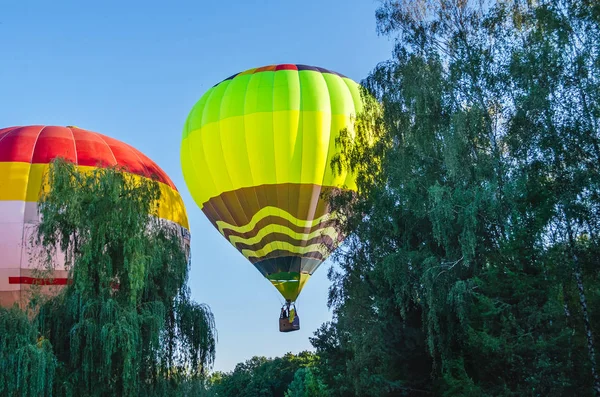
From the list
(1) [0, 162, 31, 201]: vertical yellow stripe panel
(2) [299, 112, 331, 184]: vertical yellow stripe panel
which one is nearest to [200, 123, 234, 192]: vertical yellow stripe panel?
(2) [299, 112, 331, 184]: vertical yellow stripe panel

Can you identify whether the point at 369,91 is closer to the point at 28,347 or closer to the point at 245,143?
the point at 245,143

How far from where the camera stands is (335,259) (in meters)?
17.2

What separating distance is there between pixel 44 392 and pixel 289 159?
10.1 meters

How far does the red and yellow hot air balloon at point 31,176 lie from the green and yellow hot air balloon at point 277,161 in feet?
5.94

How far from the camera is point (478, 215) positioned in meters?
14.0

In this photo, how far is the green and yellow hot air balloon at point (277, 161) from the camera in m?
19.2

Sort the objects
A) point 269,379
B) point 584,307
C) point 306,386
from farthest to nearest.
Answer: point 269,379, point 306,386, point 584,307

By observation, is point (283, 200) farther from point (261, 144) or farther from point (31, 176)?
point (31, 176)

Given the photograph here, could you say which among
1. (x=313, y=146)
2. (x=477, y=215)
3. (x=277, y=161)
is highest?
(x=313, y=146)

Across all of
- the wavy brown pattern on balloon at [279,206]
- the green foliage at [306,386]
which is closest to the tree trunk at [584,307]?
the wavy brown pattern on balloon at [279,206]

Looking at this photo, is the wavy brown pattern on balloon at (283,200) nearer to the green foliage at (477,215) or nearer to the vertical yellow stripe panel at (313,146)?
the vertical yellow stripe panel at (313,146)

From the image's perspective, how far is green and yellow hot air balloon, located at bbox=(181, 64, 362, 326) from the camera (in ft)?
63.1

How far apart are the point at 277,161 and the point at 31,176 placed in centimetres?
633

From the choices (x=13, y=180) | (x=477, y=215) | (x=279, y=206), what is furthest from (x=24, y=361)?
(x=279, y=206)
